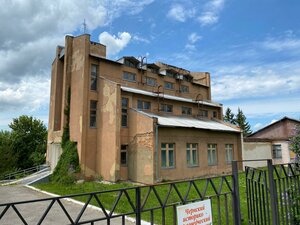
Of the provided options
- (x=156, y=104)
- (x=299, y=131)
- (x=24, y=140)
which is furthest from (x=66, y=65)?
(x=24, y=140)

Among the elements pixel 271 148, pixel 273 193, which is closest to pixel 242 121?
pixel 271 148

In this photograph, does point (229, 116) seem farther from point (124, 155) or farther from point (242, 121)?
point (124, 155)

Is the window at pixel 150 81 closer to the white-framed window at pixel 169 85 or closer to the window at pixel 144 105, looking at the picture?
the white-framed window at pixel 169 85

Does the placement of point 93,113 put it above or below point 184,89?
below

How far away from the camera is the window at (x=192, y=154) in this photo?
20622mm

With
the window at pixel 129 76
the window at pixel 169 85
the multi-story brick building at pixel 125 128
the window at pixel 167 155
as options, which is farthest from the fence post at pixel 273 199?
the window at pixel 169 85

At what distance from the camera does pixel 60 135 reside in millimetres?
22875

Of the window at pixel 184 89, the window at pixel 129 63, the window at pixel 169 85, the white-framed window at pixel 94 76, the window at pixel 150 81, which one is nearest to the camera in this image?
the white-framed window at pixel 94 76

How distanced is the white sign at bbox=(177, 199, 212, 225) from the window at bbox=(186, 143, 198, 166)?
53.1 ft

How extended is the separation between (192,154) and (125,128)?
5915mm

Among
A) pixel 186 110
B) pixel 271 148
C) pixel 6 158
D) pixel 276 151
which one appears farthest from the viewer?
pixel 6 158

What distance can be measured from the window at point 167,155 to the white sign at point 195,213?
46.5 ft

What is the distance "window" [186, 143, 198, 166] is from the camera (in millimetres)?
20622

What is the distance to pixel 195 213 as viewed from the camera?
4.25m
